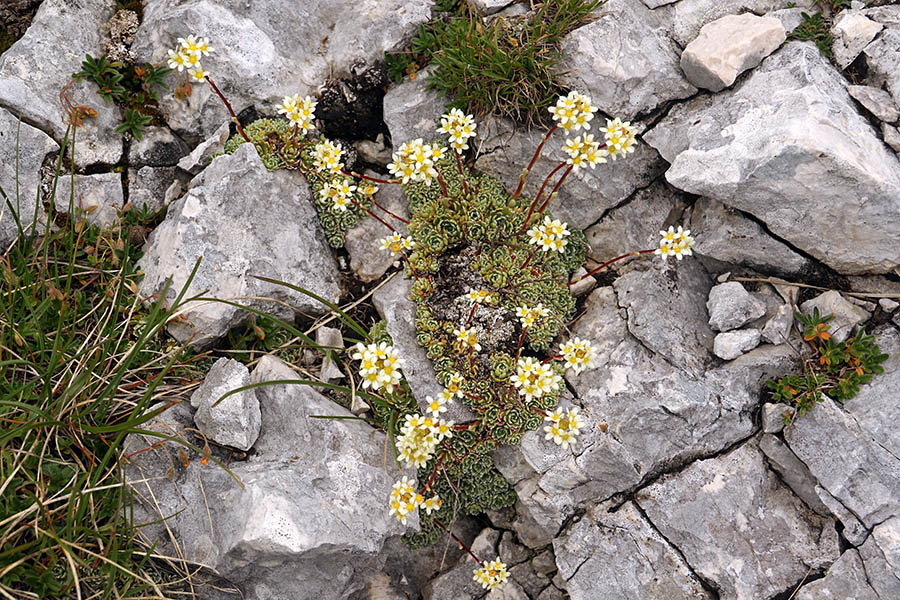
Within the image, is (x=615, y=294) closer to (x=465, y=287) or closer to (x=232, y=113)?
(x=465, y=287)

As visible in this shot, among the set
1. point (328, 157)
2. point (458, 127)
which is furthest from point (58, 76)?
point (458, 127)

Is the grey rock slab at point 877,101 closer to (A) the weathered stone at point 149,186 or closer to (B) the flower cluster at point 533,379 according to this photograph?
(B) the flower cluster at point 533,379

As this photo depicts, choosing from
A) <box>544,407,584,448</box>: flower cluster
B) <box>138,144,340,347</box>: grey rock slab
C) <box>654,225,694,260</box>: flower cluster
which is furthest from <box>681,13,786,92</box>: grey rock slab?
<box>138,144,340,347</box>: grey rock slab

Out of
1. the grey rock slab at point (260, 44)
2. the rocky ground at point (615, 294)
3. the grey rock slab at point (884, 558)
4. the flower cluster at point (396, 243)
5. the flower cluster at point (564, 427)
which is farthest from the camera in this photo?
the grey rock slab at point (260, 44)

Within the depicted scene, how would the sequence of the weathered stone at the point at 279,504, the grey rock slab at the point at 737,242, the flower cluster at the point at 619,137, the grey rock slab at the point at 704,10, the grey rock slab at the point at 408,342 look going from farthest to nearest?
1. the grey rock slab at the point at 704,10
2. the grey rock slab at the point at 408,342
3. the grey rock slab at the point at 737,242
4. the flower cluster at the point at 619,137
5. the weathered stone at the point at 279,504

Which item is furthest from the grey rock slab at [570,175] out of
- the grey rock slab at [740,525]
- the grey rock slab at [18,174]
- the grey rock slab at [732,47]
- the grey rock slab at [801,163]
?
the grey rock slab at [18,174]

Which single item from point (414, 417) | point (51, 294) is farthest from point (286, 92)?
point (414, 417)

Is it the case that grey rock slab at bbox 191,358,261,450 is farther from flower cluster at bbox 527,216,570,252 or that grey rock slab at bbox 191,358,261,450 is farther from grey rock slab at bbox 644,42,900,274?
grey rock slab at bbox 644,42,900,274
